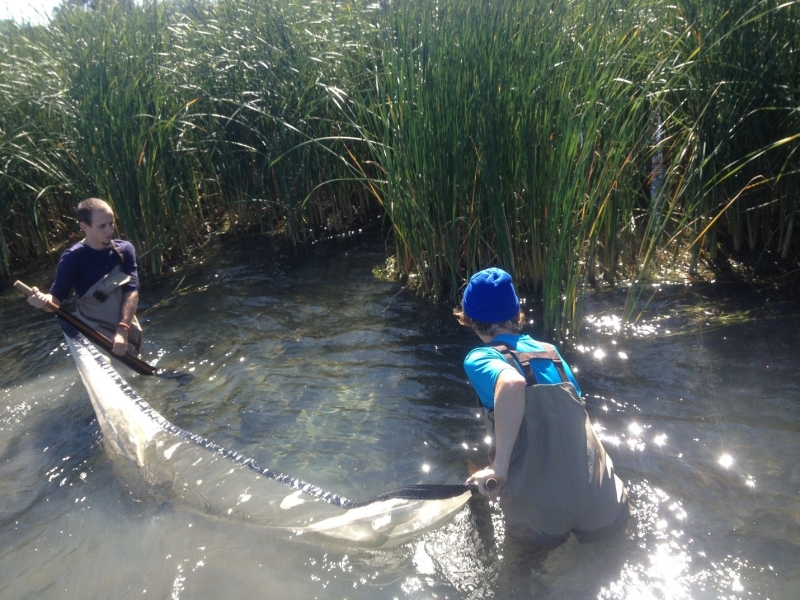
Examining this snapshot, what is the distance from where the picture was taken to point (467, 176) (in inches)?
196

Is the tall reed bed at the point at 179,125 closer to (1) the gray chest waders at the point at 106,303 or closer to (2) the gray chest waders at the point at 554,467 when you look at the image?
(1) the gray chest waders at the point at 106,303

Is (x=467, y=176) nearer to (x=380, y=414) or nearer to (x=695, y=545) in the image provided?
(x=380, y=414)

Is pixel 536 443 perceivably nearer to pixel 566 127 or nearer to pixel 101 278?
pixel 566 127

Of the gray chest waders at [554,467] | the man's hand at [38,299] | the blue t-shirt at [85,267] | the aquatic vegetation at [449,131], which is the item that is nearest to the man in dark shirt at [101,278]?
the blue t-shirt at [85,267]

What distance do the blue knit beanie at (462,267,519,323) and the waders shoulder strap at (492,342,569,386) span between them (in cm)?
12

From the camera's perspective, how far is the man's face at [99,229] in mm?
4613

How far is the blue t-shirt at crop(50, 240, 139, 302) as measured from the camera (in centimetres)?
459

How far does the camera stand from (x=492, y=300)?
102 inches

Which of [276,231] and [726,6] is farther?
[276,231]

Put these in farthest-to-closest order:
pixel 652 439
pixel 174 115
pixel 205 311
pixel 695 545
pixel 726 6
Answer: pixel 174 115, pixel 205 311, pixel 726 6, pixel 652 439, pixel 695 545

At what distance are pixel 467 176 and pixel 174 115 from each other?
125 inches

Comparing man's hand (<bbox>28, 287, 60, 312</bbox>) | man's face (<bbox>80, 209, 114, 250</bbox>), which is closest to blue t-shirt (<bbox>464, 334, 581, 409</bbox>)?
man's hand (<bbox>28, 287, 60, 312</bbox>)

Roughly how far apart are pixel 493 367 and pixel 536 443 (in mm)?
319

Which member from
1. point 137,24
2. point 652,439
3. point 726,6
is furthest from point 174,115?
point 652,439
